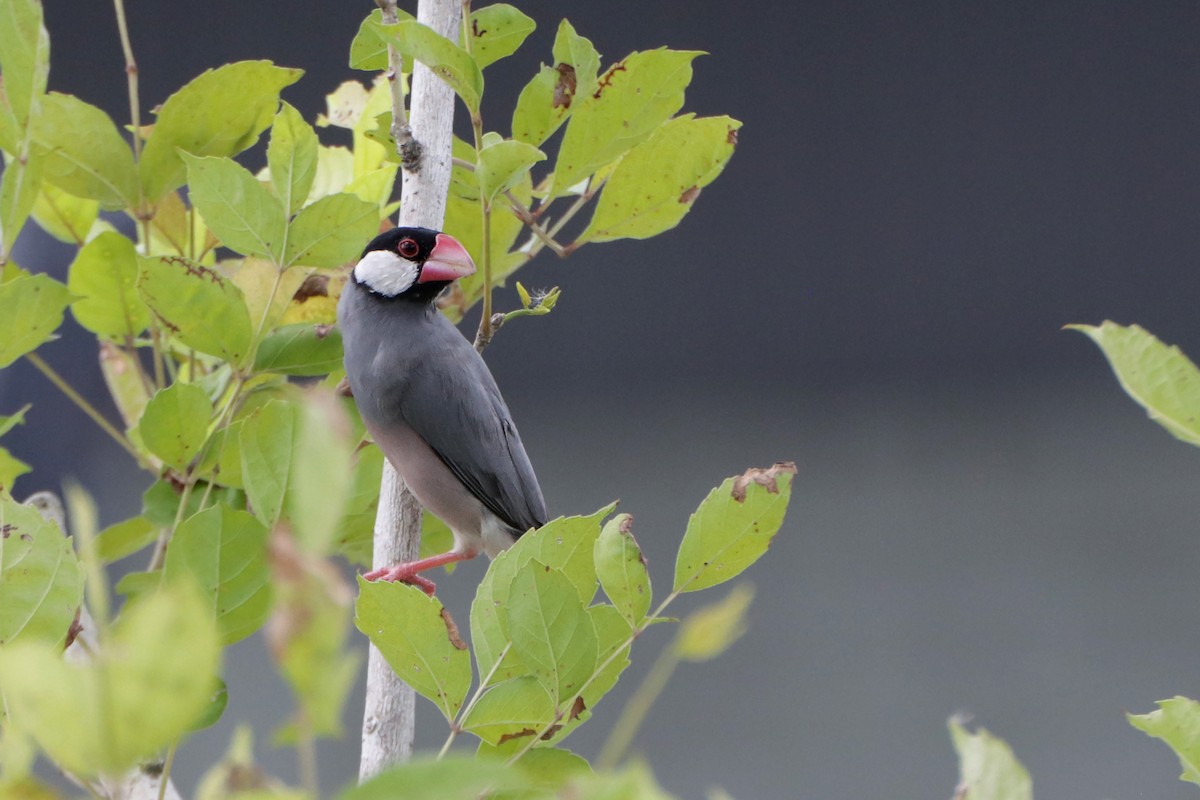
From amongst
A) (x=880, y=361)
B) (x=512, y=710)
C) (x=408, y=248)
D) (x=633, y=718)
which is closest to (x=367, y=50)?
(x=408, y=248)

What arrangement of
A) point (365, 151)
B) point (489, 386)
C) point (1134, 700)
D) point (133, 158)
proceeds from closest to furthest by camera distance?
point (133, 158)
point (365, 151)
point (489, 386)
point (1134, 700)

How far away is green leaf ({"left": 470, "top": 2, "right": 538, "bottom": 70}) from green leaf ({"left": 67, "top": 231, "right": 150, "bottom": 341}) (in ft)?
→ 0.82

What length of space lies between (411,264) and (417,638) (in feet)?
2.34

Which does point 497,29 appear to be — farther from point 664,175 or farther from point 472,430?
point 472,430

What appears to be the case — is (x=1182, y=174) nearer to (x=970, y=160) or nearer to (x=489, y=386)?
(x=970, y=160)

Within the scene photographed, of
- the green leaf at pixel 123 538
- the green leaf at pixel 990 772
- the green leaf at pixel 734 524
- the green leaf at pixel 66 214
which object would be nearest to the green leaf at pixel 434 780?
the green leaf at pixel 990 772

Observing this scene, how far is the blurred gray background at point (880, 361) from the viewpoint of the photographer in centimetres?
291

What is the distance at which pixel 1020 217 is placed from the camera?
9.59 ft

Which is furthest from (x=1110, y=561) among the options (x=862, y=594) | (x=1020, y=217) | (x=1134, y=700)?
(x=1020, y=217)

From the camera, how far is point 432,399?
1.28 metres

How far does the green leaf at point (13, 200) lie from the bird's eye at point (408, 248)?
457 mm

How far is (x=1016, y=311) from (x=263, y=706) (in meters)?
2.11

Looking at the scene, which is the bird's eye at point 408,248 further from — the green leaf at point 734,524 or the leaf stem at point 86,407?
the green leaf at point 734,524

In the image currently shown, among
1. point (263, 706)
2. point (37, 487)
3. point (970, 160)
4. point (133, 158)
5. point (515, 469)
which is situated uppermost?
point (133, 158)
